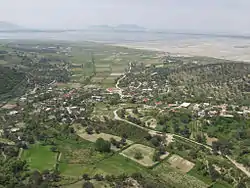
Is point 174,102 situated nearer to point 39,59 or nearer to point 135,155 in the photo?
point 135,155

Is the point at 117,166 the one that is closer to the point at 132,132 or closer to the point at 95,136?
the point at 95,136

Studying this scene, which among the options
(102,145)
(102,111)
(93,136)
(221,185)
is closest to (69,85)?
(102,111)

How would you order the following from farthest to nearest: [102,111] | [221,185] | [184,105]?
[184,105]
[102,111]
[221,185]

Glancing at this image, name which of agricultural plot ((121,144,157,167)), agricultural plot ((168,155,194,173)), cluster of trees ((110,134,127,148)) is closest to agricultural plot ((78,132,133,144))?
cluster of trees ((110,134,127,148))

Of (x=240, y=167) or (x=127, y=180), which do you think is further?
(x=240, y=167)

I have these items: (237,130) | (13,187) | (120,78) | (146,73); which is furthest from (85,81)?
(13,187)

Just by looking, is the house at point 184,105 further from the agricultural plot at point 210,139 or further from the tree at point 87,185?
the tree at point 87,185
